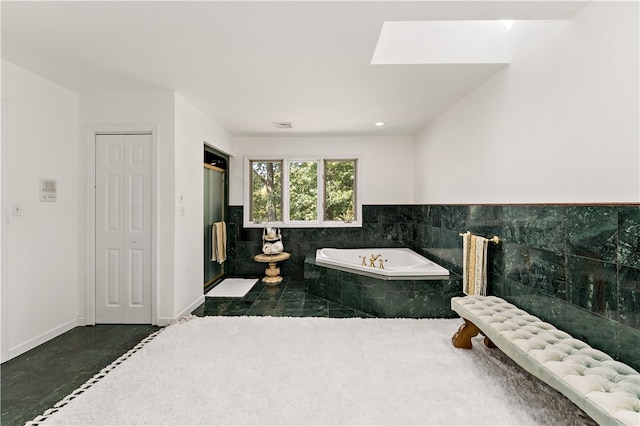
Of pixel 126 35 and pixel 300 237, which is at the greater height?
pixel 126 35

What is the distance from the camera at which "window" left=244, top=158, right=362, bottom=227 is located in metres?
4.88

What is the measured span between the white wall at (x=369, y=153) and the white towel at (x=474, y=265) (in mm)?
2082

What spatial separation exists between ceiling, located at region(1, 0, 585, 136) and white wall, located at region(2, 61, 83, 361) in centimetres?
25

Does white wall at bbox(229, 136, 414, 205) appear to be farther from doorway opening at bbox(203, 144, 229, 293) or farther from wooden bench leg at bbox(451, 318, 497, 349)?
wooden bench leg at bbox(451, 318, 497, 349)

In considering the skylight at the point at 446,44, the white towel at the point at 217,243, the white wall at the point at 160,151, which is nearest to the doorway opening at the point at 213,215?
the white towel at the point at 217,243

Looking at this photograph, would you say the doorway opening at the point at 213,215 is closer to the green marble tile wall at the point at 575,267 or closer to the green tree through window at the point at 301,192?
the green tree through window at the point at 301,192

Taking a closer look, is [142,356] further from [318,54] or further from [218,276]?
[318,54]

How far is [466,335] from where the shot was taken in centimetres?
233

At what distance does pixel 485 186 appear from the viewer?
8.80 ft

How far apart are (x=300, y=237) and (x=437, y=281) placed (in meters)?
2.43

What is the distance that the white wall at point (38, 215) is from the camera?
2.29 m

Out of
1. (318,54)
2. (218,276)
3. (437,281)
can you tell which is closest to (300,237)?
(218,276)

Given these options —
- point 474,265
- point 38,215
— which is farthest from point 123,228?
point 474,265

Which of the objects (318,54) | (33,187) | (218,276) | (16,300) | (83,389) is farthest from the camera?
(218,276)
